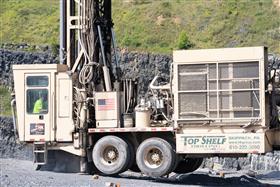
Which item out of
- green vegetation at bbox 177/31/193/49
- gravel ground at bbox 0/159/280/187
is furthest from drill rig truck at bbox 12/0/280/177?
green vegetation at bbox 177/31/193/49

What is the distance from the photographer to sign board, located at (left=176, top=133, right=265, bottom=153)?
733 inches

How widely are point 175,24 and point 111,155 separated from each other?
31732 millimetres

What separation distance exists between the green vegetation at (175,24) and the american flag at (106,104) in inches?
1008

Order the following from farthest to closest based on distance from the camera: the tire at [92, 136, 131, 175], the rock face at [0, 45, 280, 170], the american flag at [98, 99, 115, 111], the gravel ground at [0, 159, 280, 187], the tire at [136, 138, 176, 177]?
1. the rock face at [0, 45, 280, 170]
2. the american flag at [98, 99, 115, 111]
3. the tire at [92, 136, 131, 175]
4. the tire at [136, 138, 176, 177]
5. the gravel ground at [0, 159, 280, 187]

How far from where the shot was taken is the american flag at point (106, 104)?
67.3ft

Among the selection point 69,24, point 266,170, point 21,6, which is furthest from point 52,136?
point 21,6

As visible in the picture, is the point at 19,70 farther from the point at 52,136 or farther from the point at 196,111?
the point at 196,111

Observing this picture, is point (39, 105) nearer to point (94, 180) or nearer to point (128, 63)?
point (94, 180)

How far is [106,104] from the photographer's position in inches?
810

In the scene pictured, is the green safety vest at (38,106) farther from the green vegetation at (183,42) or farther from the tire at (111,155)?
the green vegetation at (183,42)

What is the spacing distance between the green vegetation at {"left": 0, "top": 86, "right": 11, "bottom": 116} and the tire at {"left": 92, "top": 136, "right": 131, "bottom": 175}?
19150 mm

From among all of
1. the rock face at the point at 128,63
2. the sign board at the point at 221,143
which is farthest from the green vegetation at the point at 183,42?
the sign board at the point at 221,143

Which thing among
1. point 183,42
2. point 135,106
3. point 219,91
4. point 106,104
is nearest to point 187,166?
point 135,106

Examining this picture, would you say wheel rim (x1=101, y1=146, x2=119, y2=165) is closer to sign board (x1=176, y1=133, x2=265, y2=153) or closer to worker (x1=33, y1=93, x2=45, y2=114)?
sign board (x1=176, y1=133, x2=265, y2=153)
